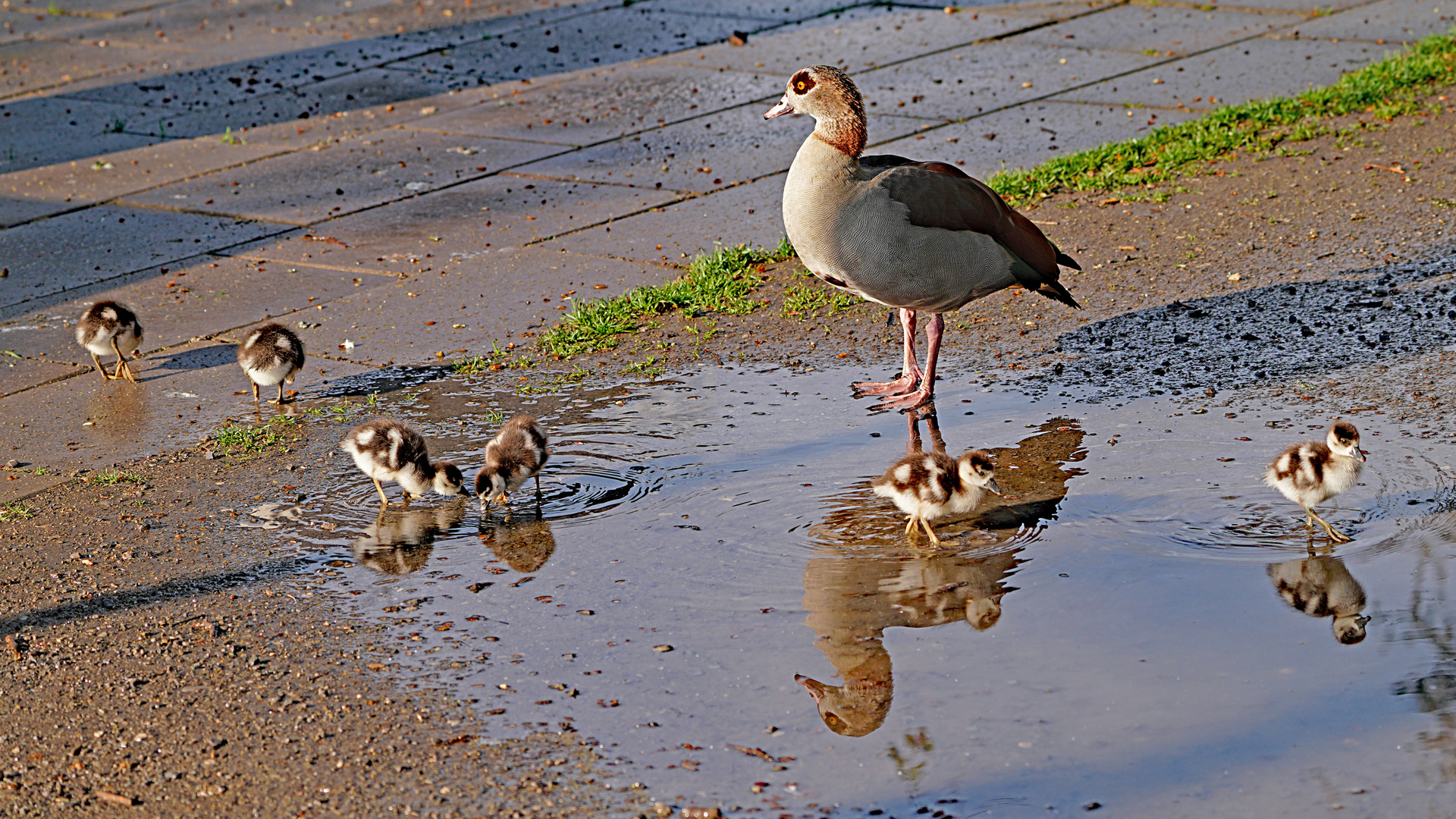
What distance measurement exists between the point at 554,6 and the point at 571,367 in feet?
39.6

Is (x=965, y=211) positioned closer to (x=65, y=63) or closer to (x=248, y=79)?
(x=248, y=79)

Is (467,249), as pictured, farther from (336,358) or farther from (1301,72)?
(1301,72)

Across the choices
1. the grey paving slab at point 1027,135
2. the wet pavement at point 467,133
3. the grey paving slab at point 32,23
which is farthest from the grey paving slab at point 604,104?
the grey paving slab at point 32,23

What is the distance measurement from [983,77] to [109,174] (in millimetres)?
7876

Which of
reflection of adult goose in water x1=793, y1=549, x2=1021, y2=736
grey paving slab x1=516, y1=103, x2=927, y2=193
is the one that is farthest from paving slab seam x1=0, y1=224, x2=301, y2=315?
reflection of adult goose in water x1=793, y1=549, x2=1021, y2=736

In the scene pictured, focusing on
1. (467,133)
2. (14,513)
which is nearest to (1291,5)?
(467,133)

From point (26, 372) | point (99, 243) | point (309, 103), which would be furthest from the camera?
point (309, 103)

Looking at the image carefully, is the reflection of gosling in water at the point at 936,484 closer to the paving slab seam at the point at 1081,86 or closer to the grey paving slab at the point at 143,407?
the grey paving slab at the point at 143,407

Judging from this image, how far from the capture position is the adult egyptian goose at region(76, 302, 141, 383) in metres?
8.64

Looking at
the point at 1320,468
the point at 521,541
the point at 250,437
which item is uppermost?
the point at 250,437

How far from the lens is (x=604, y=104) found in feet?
48.3

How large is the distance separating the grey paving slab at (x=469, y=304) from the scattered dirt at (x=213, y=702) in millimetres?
2354

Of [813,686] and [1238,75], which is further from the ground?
[1238,75]

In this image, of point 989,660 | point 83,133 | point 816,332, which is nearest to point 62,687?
point 989,660
